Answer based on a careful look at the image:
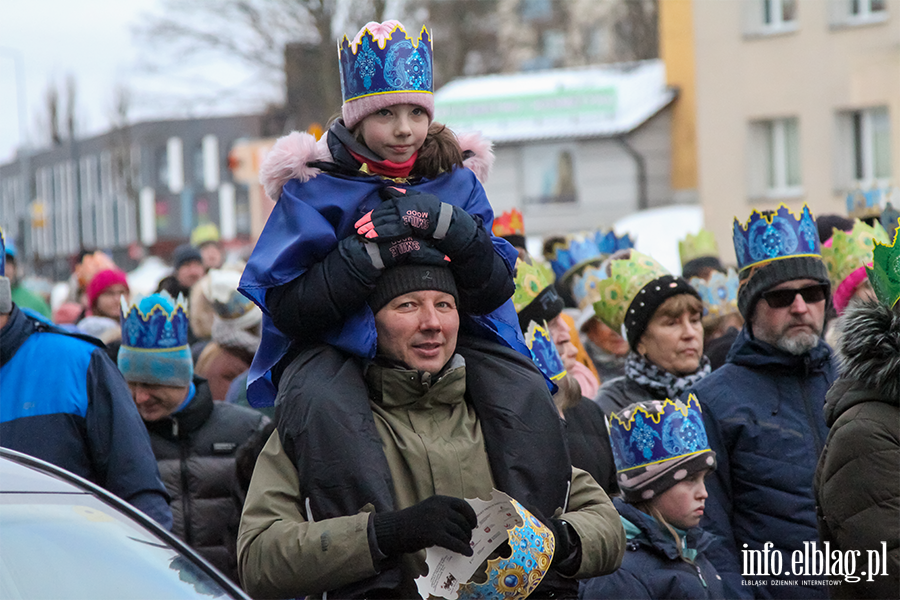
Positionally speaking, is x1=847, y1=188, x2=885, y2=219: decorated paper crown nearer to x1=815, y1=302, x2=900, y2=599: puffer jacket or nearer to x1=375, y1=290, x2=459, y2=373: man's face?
x1=815, y1=302, x2=900, y2=599: puffer jacket

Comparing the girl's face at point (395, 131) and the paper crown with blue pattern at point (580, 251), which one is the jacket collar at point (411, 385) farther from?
the paper crown with blue pattern at point (580, 251)

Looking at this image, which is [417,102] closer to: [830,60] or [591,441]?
[591,441]

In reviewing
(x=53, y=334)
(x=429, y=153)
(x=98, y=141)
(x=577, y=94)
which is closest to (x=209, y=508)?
(x=53, y=334)

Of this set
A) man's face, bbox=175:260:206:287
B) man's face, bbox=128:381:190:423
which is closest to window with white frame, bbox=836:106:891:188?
man's face, bbox=175:260:206:287

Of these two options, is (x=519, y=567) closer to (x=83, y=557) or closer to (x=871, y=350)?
(x=83, y=557)

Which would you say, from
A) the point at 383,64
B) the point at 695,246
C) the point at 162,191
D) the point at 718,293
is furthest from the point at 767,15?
the point at 162,191

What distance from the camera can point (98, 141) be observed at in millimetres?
67125

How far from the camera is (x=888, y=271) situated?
406 cm

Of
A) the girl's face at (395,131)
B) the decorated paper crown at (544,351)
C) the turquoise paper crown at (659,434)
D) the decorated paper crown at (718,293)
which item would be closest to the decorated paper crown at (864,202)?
the decorated paper crown at (718,293)

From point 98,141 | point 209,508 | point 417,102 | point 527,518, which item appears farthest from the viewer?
point 98,141

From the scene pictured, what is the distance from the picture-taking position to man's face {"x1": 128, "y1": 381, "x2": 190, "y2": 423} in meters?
5.61

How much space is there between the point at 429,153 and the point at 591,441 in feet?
6.02

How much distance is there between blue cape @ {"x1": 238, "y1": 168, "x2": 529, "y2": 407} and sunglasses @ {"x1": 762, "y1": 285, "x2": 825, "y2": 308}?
6.22 feet

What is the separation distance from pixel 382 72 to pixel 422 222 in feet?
1.59
